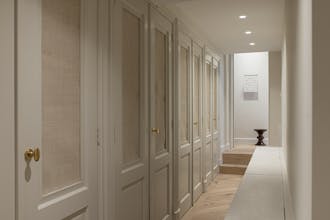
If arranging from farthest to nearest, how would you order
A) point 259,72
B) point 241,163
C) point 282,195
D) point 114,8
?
point 259,72
point 241,163
point 282,195
point 114,8

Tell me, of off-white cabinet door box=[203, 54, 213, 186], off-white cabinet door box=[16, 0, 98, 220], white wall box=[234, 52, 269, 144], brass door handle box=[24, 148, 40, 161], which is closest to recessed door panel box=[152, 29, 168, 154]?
off-white cabinet door box=[16, 0, 98, 220]

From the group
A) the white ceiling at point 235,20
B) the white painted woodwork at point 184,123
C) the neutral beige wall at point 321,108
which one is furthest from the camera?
the white painted woodwork at point 184,123

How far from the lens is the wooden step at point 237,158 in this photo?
7027 millimetres

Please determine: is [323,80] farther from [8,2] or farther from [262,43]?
[262,43]

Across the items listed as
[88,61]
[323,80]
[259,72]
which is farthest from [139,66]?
[259,72]

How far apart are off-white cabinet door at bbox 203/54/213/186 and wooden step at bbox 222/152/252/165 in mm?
1213

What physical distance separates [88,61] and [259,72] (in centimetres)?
748

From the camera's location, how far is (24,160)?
1506 mm

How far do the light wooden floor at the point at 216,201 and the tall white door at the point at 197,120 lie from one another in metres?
0.17

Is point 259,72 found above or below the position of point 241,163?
above

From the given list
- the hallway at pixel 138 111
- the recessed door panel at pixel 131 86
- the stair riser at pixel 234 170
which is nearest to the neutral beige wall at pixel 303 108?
the hallway at pixel 138 111

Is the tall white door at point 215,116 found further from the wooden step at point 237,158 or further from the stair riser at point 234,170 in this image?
the wooden step at point 237,158

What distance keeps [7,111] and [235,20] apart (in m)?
3.41

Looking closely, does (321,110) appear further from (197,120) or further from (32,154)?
(197,120)
